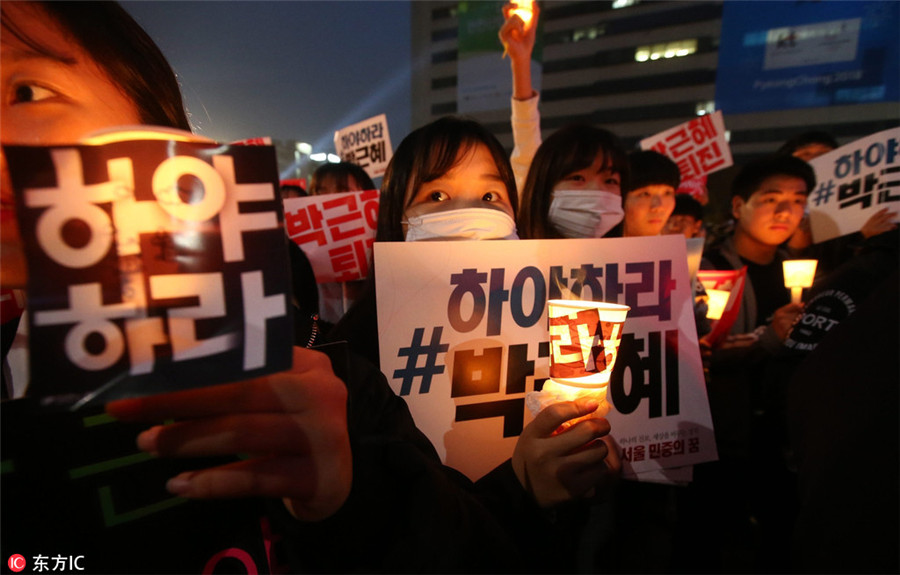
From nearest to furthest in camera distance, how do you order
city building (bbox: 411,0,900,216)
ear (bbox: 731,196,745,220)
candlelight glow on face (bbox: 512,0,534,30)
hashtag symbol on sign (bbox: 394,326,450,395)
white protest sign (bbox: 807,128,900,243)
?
1. hashtag symbol on sign (bbox: 394,326,450,395)
2. candlelight glow on face (bbox: 512,0,534,30)
3. white protest sign (bbox: 807,128,900,243)
4. ear (bbox: 731,196,745,220)
5. city building (bbox: 411,0,900,216)

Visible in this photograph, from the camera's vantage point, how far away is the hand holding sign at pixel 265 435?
60 centimetres

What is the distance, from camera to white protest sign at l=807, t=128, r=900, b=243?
302 centimetres

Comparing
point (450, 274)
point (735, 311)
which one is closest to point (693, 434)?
point (450, 274)

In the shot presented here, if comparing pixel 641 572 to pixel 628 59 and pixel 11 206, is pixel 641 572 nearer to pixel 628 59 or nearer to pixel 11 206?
pixel 11 206

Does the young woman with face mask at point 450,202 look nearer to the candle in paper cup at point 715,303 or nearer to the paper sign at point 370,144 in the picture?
the candle in paper cup at point 715,303

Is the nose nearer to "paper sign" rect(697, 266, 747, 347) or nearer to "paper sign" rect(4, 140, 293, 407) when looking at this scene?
"paper sign" rect(697, 266, 747, 347)

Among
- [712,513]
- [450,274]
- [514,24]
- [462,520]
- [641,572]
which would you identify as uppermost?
[514,24]

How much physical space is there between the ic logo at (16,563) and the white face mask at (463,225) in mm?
1343

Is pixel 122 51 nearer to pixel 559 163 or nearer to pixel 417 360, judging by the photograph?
pixel 417 360

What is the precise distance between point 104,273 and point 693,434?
1.96 metres

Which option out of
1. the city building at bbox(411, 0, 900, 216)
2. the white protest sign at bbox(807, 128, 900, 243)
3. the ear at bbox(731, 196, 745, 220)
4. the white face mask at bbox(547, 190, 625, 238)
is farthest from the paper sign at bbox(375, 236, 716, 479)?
the city building at bbox(411, 0, 900, 216)

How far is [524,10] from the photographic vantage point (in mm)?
2889

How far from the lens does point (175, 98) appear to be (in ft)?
3.37

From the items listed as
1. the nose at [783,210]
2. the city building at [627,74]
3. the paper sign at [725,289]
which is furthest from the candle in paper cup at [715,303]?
the city building at [627,74]
